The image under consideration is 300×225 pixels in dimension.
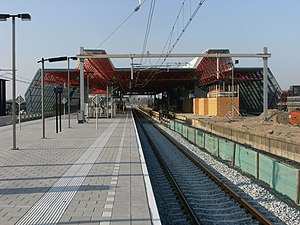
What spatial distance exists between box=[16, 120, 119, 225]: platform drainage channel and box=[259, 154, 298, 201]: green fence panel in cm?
538

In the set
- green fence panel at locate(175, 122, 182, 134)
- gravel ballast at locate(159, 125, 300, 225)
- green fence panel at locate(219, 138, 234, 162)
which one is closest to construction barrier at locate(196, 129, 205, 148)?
green fence panel at locate(219, 138, 234, 162)

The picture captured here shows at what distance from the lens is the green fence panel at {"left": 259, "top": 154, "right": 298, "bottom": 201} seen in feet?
35.8

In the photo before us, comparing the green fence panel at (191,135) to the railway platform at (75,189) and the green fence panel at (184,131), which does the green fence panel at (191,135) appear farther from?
the railway platform at (75,189)

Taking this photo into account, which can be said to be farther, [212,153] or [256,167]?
[212,153]

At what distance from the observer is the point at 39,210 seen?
7.36m

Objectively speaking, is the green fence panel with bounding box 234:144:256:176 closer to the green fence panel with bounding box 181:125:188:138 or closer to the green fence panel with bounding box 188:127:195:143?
the green fence panel with bounding box 188:127:195:143

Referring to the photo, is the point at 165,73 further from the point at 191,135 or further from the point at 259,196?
the point at 259,196

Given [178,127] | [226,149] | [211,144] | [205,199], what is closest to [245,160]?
[226,149]

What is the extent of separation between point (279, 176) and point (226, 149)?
685cm

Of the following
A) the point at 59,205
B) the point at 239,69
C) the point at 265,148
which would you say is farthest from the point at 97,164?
the point at 239,69

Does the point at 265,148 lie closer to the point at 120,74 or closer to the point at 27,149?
the point at 27,149

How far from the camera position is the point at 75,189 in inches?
363

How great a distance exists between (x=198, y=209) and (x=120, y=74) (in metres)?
66.9

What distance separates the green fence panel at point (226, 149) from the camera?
17958 millimetres
